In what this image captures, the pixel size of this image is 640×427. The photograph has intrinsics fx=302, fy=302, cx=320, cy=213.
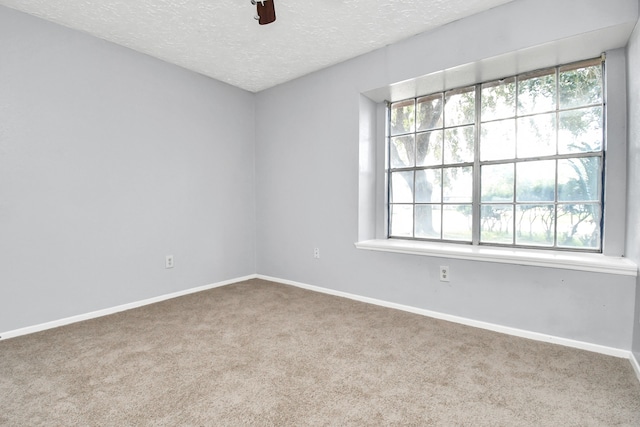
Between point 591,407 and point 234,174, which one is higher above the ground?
point 234,174

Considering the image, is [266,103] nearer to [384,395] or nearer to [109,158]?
[109,158]

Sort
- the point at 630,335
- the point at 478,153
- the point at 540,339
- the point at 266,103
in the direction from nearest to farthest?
the point at 630,335 < the point at 540,339 < the point at 478,153 < the point at 266,103

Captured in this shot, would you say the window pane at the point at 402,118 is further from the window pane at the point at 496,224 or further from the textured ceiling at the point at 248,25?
the window pane at the point at 496,224

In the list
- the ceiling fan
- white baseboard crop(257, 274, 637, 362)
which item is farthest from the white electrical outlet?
the ceiling fan

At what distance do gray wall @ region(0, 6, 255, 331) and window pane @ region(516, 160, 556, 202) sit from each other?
3.08 metres

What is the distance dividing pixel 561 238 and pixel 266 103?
3.45m

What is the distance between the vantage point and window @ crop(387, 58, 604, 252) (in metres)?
2.29

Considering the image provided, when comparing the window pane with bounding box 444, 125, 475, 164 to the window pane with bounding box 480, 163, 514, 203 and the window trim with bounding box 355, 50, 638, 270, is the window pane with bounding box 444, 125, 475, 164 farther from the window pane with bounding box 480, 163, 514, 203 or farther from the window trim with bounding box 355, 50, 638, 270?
the window trim with bounding box 355, 50, 638, 270

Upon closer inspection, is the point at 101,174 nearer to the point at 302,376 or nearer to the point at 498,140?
the point at 302,376

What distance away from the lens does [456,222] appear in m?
2.86

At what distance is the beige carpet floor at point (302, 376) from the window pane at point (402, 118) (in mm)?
1923

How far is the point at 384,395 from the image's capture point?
1.54 meters

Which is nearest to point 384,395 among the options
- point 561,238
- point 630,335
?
point 630,335

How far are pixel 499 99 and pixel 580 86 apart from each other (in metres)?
0.54
